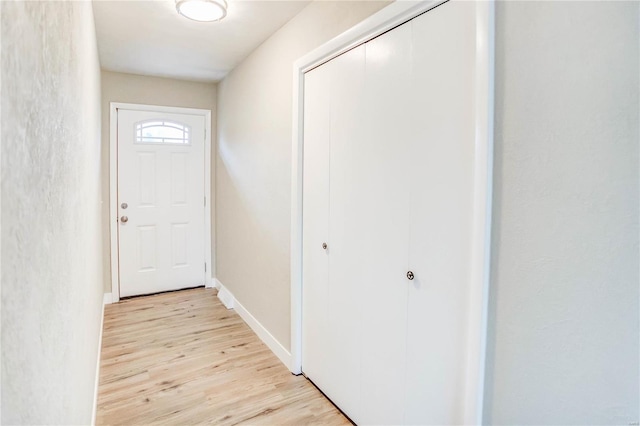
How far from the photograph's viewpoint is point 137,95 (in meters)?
3.85

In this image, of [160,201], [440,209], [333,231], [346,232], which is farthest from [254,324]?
[440,209]

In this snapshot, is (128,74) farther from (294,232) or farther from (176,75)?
(294,232)

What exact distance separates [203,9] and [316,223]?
4.84ft

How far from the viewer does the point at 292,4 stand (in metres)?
2.25

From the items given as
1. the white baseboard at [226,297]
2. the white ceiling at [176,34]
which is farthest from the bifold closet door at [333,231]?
the white baseboard at [226,297]

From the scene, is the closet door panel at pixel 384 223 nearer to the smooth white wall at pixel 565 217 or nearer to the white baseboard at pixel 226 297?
the smooth white wall at pixel 565 217

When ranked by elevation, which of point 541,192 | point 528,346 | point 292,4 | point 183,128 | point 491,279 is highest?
point 292,4

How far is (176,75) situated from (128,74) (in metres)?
0.48

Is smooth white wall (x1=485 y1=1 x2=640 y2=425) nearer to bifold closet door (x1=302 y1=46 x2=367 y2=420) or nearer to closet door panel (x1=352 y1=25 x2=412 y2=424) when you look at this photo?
closet door panel (x1=352 y1=25 x2=412 y2=424)

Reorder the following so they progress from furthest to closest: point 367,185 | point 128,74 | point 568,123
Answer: point 128,74 < point 367,185 < point 568,123

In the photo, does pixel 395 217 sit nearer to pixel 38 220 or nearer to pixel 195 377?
pixel 38 220

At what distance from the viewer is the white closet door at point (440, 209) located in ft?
4.34

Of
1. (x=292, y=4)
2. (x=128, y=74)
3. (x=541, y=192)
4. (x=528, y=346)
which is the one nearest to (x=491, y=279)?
(x=528, y=346)

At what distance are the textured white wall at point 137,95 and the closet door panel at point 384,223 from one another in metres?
2.91
